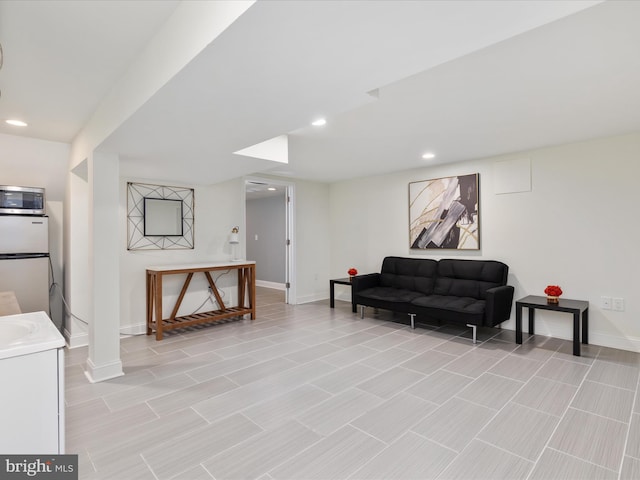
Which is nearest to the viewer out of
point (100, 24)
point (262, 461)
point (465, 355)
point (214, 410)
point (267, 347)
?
point (100, 24)

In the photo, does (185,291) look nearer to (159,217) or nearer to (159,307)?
(159,307)

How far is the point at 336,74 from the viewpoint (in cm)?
153

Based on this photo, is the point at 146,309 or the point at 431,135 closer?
the point at 431,135

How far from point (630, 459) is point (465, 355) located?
5.15 feet

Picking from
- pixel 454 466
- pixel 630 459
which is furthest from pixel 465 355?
pixel 454 466

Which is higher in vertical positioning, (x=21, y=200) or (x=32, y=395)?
(x=21, y=200)

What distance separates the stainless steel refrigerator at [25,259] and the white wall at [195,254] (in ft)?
2.41

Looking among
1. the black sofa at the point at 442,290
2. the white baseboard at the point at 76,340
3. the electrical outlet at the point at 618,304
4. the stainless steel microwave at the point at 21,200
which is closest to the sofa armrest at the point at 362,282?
the black sofa at the point at 442,290

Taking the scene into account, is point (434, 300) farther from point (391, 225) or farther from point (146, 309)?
point (146, 309)

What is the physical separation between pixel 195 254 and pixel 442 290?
3442mm

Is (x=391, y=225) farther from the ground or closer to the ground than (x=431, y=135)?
closer to the ground

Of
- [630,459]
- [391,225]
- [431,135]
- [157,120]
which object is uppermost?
[431,135]

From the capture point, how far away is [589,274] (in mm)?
3621

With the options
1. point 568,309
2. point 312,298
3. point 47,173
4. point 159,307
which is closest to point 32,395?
point 159,307
